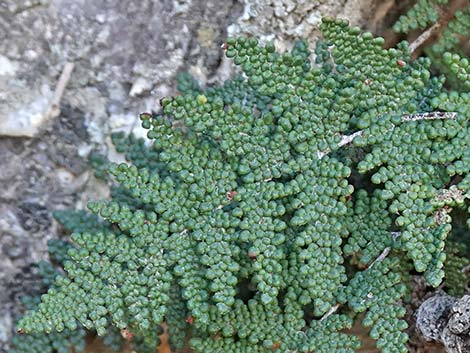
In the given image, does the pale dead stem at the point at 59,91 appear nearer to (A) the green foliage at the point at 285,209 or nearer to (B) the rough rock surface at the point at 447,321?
(A) the green foliage at the point at 285,209

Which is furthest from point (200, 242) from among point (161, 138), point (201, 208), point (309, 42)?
point (309, 42)

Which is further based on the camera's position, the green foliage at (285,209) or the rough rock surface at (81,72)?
the rough rock surface at (81,72)

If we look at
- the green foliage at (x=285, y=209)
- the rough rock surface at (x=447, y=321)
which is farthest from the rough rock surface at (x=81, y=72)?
the rough rock surface at (x=447, y=321)

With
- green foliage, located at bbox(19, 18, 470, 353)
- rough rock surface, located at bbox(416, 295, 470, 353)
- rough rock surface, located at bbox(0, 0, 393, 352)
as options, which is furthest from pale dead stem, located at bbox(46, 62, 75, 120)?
rough rock surface, located at bbox(416, 295, 470, 353)

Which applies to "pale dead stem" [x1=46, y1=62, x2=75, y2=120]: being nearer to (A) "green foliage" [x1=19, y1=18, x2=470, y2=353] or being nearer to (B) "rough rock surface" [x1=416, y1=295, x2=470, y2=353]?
(A) "green foliage" [x1=19, y1=18, x2=470, y2=353]

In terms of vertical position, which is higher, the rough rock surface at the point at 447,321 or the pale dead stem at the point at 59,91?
the rough rock surface at the point at 447,321

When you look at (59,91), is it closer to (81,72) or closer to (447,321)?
(81,72)
